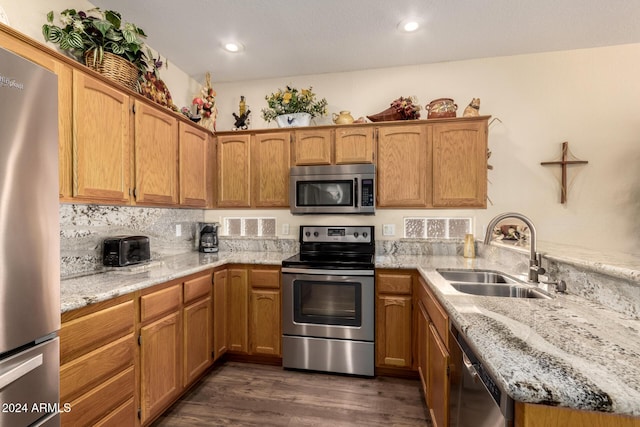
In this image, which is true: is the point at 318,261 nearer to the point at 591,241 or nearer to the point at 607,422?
the point at 607,422

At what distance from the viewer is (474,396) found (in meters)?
0.98

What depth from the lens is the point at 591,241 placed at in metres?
2.56

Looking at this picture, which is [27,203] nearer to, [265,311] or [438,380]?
[265,311]

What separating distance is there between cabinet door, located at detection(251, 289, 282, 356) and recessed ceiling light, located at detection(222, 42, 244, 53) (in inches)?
83.3

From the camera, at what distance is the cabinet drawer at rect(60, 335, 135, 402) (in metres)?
1.21

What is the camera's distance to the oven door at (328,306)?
2.23 m

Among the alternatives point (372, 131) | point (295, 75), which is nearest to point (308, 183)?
point (372, 131)

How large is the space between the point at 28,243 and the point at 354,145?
224cm

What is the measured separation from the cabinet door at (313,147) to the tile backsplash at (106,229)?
1.31 metres

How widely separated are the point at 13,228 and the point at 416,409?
2275 millimetres

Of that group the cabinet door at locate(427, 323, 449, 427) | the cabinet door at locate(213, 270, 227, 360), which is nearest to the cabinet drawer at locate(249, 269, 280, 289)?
the cabinet door at locate(213, 270, 227, 360)

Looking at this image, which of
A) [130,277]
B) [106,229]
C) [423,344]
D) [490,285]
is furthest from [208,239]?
[490,285]

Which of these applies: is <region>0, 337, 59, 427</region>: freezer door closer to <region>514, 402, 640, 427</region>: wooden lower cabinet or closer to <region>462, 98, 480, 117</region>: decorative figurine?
<region>514, 402, 640, 427</region>: wooden lower cabinet

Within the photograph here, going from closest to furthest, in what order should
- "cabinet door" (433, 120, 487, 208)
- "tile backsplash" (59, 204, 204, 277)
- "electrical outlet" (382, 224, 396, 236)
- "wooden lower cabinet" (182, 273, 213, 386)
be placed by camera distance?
"tile backsplash" (59, 204, 204, 277) < "wooden lower cabinet" (182, 273, 213, 386) < "cabinet door" (433, 120, 487, 208) < "electrical outlet" (382, 224, 396, 236)
